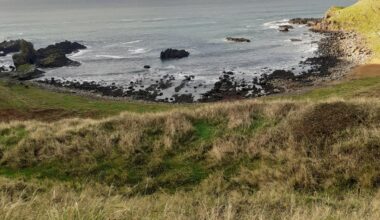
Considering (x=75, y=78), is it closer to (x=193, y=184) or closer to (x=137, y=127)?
(x=137, y=127)

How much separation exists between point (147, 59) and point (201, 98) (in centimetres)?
3320

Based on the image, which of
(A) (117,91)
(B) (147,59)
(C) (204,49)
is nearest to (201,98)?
(A) (117,91)

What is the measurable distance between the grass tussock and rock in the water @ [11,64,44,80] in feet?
212

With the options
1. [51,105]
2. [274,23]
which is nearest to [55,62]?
[51,105]

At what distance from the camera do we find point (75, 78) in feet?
259

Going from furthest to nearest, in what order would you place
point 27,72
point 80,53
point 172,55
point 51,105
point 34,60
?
point 80,53
point 34,60
point 172,55
point 27,72
point 51,105

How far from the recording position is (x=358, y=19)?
116500mm

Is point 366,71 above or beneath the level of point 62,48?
beneath

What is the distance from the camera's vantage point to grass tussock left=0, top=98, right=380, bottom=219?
12742mm

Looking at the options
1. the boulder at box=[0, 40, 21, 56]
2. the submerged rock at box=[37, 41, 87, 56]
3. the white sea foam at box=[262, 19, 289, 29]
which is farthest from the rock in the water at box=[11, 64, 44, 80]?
the white sea foam at box=[262, 19, 289, 29]

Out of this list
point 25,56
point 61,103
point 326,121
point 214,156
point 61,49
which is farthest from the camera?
point 61,49

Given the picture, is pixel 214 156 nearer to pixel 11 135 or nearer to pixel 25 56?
pixel 11 135

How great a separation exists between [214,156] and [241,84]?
5286 cm

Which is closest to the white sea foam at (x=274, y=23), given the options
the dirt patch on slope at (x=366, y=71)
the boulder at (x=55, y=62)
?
the dirt patch on slope at (x=366, y=71)
